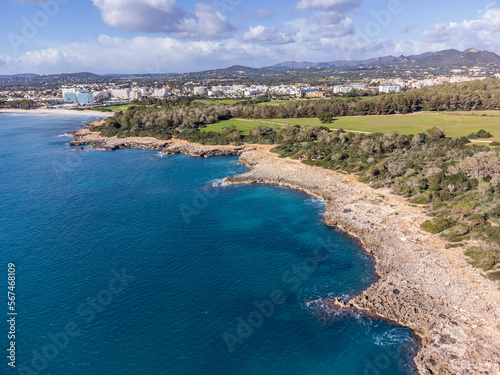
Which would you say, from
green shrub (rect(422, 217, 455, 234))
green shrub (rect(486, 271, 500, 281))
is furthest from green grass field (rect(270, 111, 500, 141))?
green shrub (rect(486, 271, 500, 281))

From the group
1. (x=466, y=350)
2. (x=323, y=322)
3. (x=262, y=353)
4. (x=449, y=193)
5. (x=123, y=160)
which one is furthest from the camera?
(x=123, y=160)

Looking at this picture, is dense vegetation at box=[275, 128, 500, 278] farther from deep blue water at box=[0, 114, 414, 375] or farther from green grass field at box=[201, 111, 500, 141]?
green grass field at box=[201, 111, 500, 141]

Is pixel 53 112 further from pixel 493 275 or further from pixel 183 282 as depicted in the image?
pixel 493 275

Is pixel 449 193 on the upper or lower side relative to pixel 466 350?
upper

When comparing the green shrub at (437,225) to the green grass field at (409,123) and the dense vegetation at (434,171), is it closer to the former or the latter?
the dense vegetation at (434,171)

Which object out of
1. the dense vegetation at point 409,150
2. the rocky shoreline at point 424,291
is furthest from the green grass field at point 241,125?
the rocky shoreline at point 424,291

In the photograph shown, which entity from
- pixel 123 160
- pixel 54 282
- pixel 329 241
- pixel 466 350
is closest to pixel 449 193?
pixel 329 241

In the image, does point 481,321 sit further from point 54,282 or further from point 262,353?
point 54,282
